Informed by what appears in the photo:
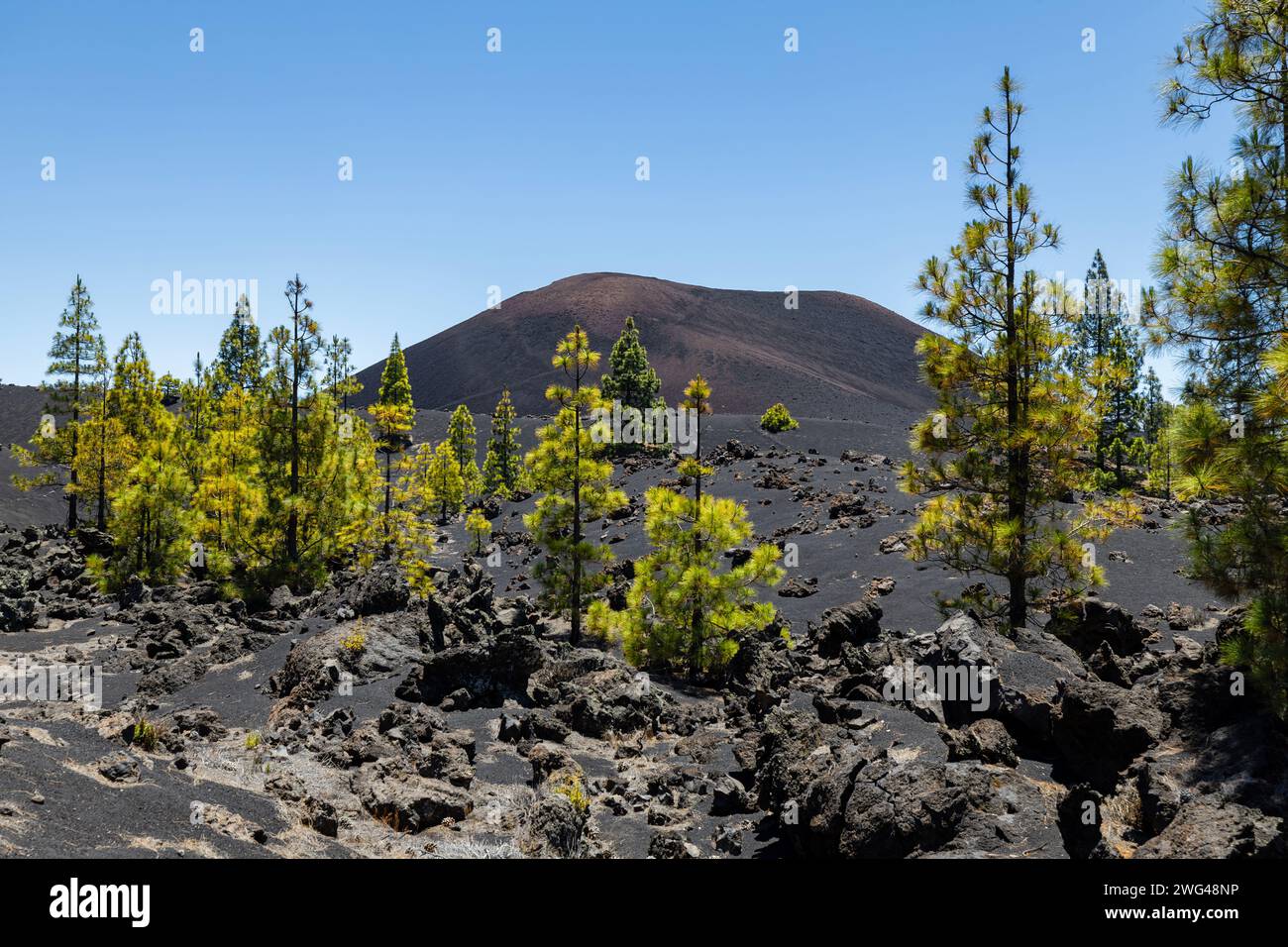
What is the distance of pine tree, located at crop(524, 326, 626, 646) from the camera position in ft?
72.5

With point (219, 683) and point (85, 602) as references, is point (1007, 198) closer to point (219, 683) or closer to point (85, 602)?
point (219, 683)

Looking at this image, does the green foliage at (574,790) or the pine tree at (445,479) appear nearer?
the green foliage at (574,790)

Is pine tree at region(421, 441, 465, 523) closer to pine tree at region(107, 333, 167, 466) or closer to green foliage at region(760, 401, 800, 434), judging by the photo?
pine tree at region(107, 333, 167, 466)

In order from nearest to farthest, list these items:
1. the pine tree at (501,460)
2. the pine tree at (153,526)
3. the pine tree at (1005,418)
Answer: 1. the pine tree at (1005,418)
2. the pine tree at (153,526)
3. the pine tree at (501,460)

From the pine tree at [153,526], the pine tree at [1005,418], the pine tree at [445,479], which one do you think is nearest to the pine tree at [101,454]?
the pine tree at [153,526]

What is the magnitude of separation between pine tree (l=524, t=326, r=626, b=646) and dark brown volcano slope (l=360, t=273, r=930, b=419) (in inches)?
3163

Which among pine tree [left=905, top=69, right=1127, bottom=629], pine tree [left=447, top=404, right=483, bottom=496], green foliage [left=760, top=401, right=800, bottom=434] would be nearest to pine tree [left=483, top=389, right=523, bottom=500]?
pine tree [left=447, top=404, right=483, bottom=496]

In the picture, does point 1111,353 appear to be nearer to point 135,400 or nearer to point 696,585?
point 696,585

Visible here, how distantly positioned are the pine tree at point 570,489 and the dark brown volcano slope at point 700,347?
80.3m

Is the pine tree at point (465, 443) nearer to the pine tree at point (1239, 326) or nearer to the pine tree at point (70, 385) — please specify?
the pine tree at point (70, 385)

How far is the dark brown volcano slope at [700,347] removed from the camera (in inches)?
4579

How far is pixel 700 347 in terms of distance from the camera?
13075cm

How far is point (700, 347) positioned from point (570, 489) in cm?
11069
